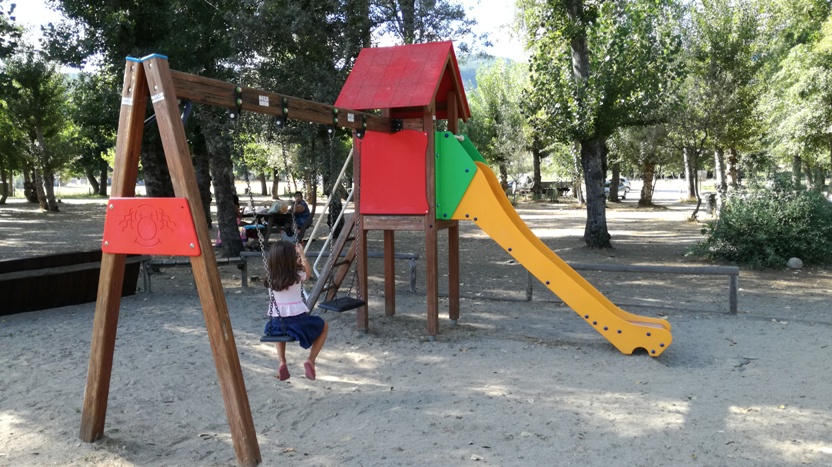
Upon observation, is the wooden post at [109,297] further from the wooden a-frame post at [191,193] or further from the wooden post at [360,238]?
the wooden post at [360,238]

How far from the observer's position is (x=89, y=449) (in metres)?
3.89

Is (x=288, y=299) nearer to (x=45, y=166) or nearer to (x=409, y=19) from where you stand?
(x=409, y=19)

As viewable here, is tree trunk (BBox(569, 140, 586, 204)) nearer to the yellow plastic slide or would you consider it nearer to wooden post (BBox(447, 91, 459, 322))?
wooden post (BBox(447, 91, 459, 322))

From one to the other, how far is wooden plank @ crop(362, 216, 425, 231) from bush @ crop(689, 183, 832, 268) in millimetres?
7784

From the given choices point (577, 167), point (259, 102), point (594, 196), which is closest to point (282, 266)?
point (259, 102)

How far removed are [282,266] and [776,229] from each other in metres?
10.2

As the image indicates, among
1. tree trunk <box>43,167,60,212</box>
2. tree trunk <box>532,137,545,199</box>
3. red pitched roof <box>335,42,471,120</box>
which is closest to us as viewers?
red pitched roof <box>335,42,471,120</box>

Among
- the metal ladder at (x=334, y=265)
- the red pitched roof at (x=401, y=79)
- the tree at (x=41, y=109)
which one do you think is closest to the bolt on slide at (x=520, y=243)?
the red pitched roof at (x=401, y=79)

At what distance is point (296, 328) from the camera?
4.73 m

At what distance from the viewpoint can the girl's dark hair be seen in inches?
182

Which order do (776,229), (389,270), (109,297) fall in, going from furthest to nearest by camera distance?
(776,229) < (389,270) < (109,297)

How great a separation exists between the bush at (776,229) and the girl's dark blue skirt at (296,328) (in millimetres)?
9773

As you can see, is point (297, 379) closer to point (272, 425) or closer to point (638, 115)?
point (272, 425)

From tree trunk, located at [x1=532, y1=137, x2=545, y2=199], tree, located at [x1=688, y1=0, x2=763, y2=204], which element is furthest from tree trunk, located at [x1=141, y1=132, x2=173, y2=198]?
tree trunk, located at [x1=532, y1=137, x2=545, y2=199]
